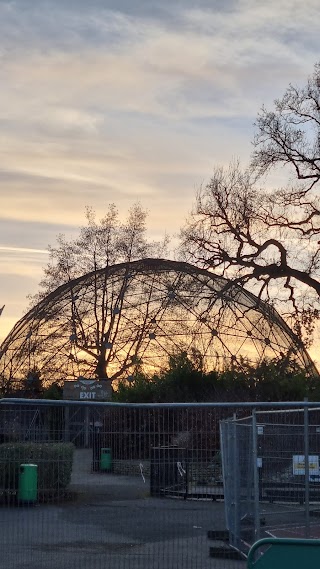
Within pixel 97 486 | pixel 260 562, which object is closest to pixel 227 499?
pixel 97 486

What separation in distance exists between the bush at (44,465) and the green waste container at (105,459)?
34cm

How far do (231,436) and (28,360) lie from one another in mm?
41731

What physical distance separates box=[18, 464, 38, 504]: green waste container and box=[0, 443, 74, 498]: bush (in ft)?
0.18

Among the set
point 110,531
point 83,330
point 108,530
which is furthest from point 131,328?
point 108,530

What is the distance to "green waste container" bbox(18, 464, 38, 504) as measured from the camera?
10.5 m

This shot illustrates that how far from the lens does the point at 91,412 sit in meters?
11.0

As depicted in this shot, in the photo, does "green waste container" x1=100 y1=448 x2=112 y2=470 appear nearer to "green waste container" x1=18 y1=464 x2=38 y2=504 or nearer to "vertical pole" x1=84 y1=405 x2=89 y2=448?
"vertical pole" x1=84 y1=405 x2=89 y2=448

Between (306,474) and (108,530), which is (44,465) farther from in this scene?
(306,474)

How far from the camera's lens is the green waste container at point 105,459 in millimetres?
10617

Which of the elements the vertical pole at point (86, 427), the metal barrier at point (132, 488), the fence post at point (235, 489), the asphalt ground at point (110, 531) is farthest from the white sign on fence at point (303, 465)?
the vertical pole at point (86, 427)

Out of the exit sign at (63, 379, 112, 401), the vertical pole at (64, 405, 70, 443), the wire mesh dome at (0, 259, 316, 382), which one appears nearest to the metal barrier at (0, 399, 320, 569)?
the vertical pole at (64, 405, 70, 443)

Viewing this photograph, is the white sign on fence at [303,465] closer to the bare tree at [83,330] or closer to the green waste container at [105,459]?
the green waste container at [105,459]

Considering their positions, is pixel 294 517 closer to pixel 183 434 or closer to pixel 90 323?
pixel 183 434

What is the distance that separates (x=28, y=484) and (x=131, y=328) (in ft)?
135
